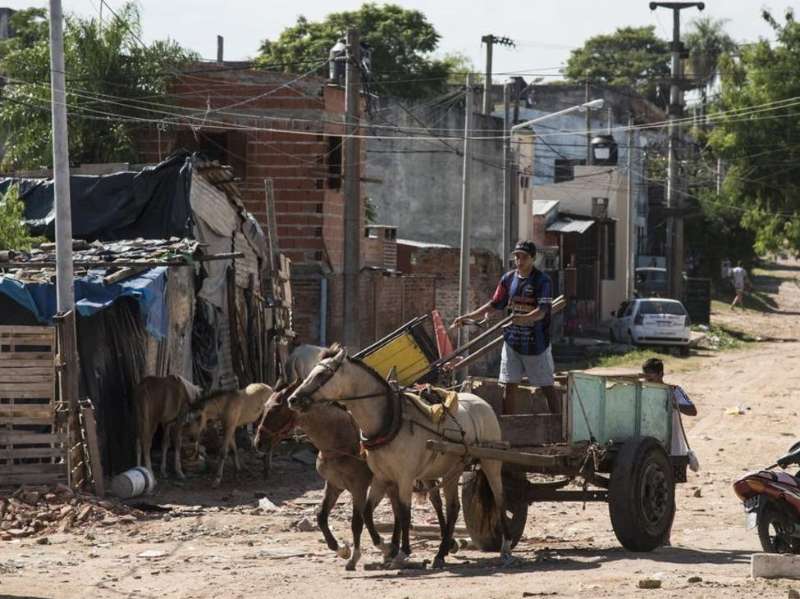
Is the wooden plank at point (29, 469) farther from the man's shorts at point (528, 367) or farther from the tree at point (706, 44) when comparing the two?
the tree at point (706, 44)

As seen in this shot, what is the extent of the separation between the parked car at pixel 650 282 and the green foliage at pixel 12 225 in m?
39.5

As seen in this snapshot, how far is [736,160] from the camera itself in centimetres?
4572

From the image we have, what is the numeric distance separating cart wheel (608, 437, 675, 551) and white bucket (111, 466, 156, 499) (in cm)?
654

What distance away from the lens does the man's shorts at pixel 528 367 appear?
13.2 metres

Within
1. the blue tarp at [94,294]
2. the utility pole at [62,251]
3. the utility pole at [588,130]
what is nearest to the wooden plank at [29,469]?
the utility pole at [62,251]

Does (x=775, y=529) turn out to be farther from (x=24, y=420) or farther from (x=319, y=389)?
(x=24, y=420)

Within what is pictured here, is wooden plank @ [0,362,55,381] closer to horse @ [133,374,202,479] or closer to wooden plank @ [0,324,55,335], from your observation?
wooden plank @ [0,324,55,335]

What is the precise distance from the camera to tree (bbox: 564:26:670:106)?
3907 inches

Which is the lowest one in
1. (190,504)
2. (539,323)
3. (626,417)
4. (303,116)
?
(190,504)

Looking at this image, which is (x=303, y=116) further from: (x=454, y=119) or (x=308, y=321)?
(x=454, y=119)

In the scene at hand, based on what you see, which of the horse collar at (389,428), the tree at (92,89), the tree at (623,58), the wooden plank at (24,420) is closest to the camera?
the horse collar at (389,428)

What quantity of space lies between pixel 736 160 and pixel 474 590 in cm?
3648

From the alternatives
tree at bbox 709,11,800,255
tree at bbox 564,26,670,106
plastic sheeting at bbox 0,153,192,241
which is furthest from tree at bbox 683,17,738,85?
plastic sheeting at bbox 0,153,192,241

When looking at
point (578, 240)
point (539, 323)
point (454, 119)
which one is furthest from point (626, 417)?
point (578, 240)
